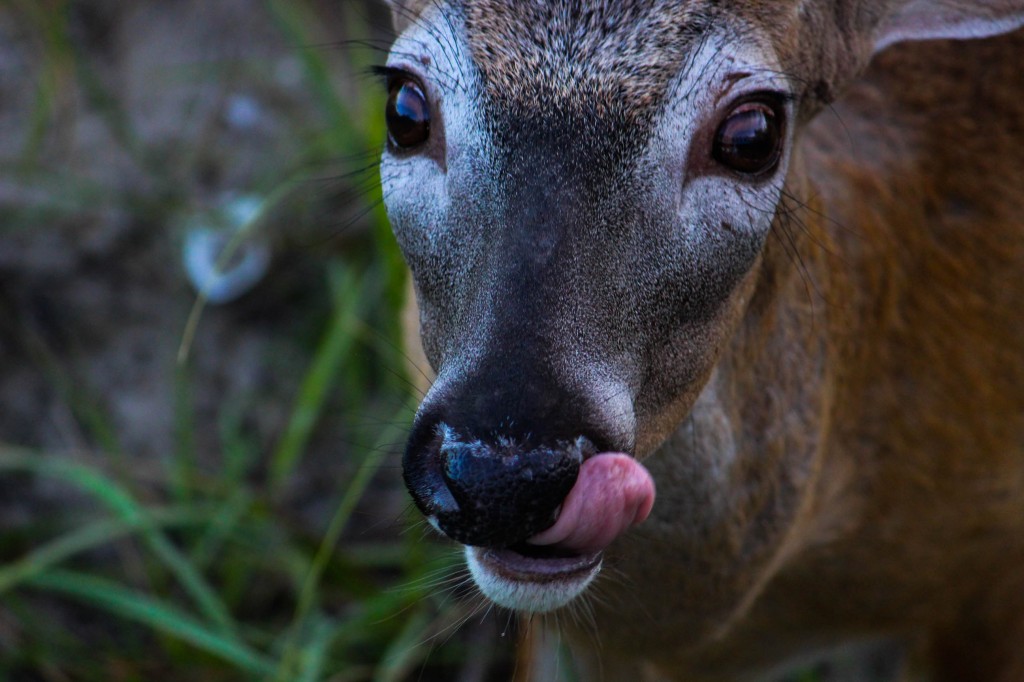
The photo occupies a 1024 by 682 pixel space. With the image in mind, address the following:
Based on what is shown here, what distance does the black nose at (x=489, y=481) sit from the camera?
2178 millimetres

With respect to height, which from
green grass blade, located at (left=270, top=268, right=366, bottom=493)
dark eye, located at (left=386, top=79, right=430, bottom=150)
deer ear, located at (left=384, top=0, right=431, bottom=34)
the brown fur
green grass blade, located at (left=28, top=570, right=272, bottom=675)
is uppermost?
deer ear, located at (left=384, top=0, right=431, bottom=34)

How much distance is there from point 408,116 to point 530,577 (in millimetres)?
912

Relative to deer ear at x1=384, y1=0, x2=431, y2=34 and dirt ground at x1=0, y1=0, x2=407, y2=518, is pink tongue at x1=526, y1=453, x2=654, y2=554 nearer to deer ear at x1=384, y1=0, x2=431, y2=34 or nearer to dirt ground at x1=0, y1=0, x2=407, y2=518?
deer ear at x1=384, y1=0, x2=431, y2=34

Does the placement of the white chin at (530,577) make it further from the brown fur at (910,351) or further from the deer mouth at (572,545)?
the brown fur at (910,351)

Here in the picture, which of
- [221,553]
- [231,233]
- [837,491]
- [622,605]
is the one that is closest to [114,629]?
[221,553]

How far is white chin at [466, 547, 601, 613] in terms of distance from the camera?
2344mm

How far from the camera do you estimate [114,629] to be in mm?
4559

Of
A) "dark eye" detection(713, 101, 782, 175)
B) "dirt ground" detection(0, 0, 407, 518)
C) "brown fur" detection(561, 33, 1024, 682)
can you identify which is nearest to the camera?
"dark eye" detection(713, 101, 782, 175)

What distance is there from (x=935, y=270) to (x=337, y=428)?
2.32m

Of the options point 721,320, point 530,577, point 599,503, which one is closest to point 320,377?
point 721,320

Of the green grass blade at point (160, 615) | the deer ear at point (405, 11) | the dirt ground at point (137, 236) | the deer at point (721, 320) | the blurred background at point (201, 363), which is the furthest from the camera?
the dirt ground at point (137, 236)

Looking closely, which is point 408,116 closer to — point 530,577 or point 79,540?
point 530,577

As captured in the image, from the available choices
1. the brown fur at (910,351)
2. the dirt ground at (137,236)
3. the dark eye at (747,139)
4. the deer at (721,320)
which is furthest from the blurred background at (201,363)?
the dark eye at (747,139)

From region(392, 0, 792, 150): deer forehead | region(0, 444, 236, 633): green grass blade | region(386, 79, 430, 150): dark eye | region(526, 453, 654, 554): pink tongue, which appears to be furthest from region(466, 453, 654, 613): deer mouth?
region(0, 444, 236, 633): green grass blade
